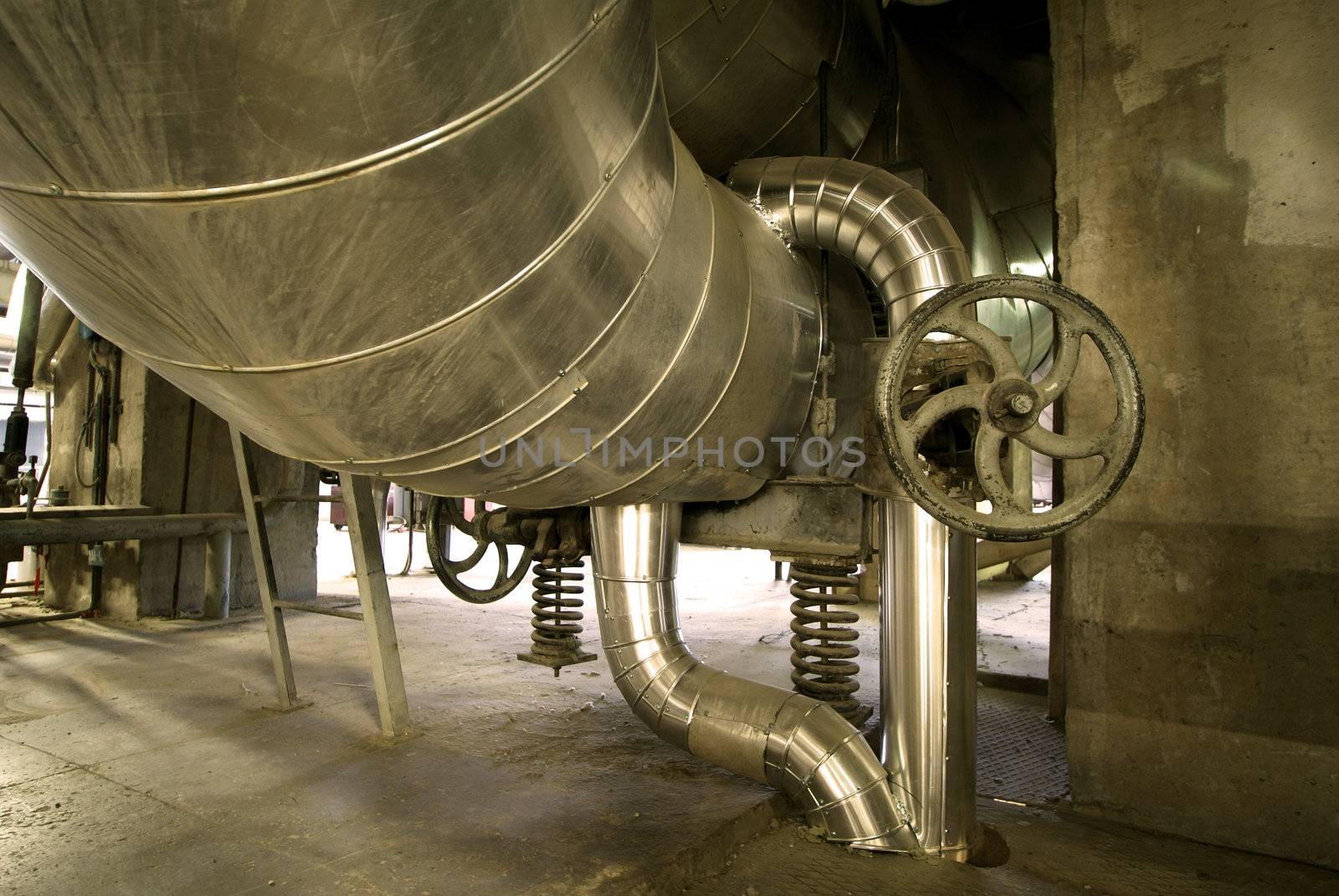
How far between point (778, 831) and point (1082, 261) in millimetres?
2064

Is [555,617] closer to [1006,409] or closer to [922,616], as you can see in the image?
[922,616]

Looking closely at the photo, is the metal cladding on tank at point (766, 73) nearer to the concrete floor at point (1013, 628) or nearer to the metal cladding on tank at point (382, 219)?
the metal cladding on tank at point (382, 219)

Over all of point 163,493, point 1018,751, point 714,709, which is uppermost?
point 163,493

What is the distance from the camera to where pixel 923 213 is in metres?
2.47

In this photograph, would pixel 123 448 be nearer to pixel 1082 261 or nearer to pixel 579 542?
pixel 579 542

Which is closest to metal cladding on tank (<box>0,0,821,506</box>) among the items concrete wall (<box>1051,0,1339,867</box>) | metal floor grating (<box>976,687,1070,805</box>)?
concrete wall (<box>1051,0,1339,867</box>)

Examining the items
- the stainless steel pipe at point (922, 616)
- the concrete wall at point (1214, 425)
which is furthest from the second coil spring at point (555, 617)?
the concrete wall at point (1214, 425)

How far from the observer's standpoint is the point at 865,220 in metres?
2.53

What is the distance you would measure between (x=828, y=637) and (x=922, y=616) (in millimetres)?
551

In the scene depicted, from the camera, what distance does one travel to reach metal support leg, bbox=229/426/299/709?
3.27m

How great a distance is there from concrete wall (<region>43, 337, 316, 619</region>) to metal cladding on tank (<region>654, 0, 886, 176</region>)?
3918 millimetres

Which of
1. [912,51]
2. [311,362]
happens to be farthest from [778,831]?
[912,51]

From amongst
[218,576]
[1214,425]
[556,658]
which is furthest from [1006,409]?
[218,576]

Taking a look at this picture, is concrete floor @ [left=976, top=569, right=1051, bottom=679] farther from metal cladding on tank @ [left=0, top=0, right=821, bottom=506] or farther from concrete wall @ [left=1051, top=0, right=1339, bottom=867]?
metal cladding on tank @ [left=0, top=0, right=821, bottom=506]
